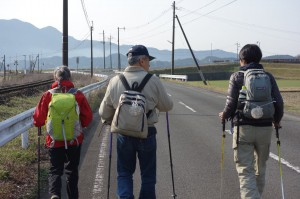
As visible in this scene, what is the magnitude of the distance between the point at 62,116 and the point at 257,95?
225 centimetres

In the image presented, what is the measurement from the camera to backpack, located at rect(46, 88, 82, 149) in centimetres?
486

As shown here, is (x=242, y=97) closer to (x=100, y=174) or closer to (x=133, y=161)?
(x=133, y=161)

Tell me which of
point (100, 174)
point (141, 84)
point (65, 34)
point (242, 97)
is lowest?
point (100, 174)

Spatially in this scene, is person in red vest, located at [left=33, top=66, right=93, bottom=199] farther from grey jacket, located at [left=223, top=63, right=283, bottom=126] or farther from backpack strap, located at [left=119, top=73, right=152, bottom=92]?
grey jacket, located at [left=223, top=63, right=283, bottom=126]

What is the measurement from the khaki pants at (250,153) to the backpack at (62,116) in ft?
6.31

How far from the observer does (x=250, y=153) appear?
189 inches

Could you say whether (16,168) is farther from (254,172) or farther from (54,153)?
(254,172)

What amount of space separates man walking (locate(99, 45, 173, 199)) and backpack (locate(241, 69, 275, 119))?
91cm

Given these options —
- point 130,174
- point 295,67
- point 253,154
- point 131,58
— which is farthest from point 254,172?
point 295,67

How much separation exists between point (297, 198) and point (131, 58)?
2.93 m

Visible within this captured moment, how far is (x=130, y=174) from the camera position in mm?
4488

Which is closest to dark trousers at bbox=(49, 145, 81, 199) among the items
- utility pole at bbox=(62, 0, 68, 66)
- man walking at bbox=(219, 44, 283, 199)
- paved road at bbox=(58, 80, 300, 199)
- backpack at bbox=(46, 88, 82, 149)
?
backpack at bbox=(46, 88, 82, 149)

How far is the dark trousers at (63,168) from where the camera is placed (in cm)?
505

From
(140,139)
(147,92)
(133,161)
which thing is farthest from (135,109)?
(133,161)
